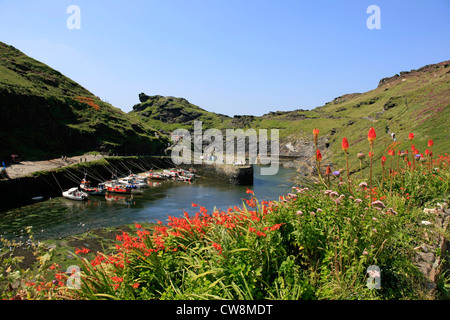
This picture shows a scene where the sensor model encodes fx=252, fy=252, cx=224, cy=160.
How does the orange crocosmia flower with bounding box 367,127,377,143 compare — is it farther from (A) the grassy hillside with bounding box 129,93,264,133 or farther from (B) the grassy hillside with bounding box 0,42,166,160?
(A) the grassy hillside with bounding box 129,93,264,133

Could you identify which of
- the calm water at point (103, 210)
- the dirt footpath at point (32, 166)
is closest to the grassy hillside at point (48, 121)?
the dirt footpath at point (32, 166)

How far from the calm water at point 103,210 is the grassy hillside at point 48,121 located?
691 inches

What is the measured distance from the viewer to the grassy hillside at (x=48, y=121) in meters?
44.6

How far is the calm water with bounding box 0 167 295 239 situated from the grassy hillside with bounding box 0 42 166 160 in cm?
1756

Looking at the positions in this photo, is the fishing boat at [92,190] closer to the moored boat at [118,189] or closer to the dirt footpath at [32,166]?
the moored boat at [118,189]

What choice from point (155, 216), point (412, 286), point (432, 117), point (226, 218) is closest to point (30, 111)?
point (155, 216)

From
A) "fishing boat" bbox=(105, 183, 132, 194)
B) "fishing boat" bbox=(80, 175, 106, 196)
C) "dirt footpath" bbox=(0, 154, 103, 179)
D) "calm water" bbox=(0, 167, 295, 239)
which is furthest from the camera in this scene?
"fishing boat" bbox=(105, 183, 132, 194)

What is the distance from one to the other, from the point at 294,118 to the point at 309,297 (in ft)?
514

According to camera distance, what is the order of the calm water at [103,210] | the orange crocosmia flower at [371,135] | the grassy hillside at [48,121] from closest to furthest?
the orange crocosmia flower at [371,135]
the calm water at [103,210]
the grassy hillside at [48,121]

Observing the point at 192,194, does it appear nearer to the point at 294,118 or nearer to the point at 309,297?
the point at 309,297

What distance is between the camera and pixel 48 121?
51.5m

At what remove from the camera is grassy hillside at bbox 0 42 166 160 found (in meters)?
44.6

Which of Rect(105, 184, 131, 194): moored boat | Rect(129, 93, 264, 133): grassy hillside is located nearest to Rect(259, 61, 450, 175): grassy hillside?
Rect(105, 184, 131, 194): moored boat

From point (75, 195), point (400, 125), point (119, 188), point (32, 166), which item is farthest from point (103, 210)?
point (400, 125)
